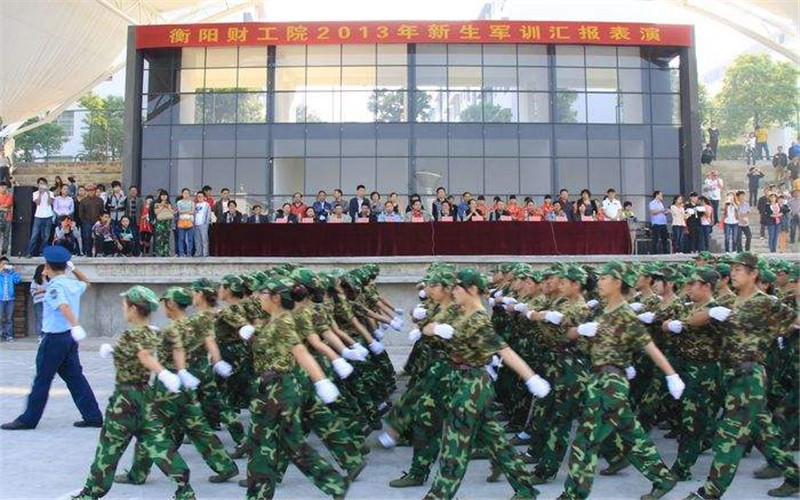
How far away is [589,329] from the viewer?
5.94 metres

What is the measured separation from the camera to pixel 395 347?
54.0ft

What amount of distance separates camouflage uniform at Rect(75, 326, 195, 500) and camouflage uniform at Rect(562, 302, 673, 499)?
121 inches

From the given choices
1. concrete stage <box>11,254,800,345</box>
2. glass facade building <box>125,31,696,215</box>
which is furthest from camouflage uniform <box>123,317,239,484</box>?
glass facade building <box>125,31,696,215</box>

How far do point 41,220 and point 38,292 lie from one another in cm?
326

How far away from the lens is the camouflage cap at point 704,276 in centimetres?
670

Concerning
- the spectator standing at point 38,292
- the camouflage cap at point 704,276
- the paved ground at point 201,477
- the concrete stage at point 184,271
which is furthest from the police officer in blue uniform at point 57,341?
the concrete stage at point 184,271

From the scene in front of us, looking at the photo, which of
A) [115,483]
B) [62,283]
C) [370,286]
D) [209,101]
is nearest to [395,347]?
[370,286]

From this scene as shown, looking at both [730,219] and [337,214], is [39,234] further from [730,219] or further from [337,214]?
[730,219]

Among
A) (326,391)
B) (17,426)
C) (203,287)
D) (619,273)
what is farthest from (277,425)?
(17,426)

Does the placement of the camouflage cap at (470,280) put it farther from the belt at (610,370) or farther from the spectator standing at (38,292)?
the spectator standing at (38,292)

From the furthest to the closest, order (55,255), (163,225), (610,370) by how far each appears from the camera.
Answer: (163,225) → (55,255) → (610,370)

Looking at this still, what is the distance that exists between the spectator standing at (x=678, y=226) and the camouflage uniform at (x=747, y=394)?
12619mm

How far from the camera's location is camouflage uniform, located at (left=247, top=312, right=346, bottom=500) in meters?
5.57

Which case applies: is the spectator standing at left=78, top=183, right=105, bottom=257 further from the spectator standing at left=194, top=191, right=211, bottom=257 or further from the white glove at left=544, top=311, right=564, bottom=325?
the white glove at left=544, top=311, right=564, bottom=325
